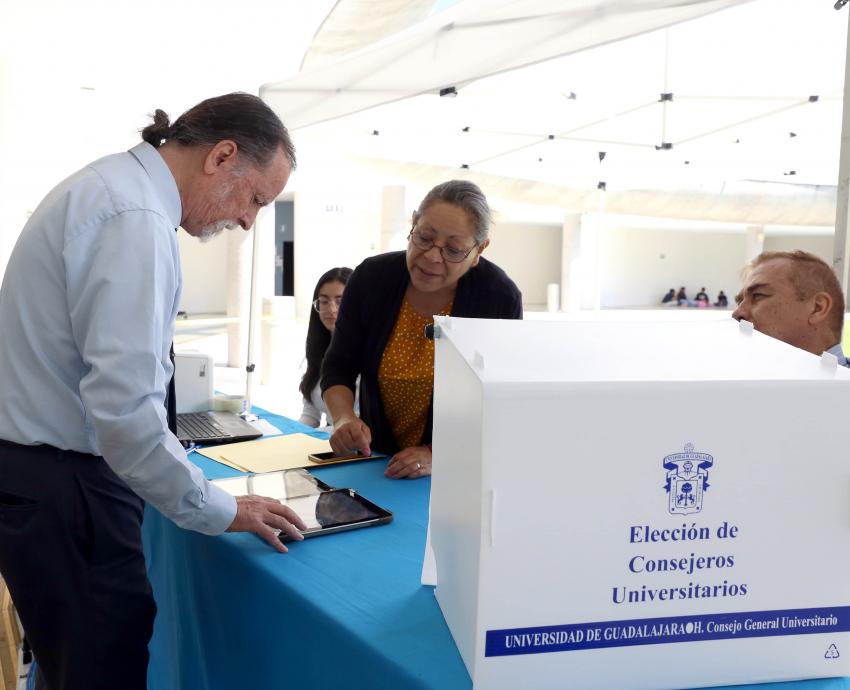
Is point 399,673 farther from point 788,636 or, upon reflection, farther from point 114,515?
point 114,515

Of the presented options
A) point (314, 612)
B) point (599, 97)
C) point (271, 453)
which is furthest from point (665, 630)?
point (599, 97)

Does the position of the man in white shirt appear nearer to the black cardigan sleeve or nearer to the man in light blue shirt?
the black cardigan sleeve

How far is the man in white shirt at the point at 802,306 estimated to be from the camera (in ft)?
5.79

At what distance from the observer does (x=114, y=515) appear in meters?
1.11

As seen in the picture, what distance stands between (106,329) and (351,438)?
2.35 ft

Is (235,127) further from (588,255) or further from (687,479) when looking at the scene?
(588,255)

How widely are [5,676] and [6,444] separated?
113 centimetres

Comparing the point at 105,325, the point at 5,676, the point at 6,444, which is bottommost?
the point at 5,676

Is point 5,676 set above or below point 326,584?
below

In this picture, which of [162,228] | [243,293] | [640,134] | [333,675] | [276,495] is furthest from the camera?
[243,293]

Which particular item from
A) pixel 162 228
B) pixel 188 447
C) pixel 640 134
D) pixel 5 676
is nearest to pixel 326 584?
pixel 162 228

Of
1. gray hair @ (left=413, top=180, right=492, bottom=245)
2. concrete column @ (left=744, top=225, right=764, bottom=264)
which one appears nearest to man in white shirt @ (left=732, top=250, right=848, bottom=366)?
gray hair @ (left=413, top=180, right=492, bottom=245)

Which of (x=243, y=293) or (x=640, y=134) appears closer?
(x=640, y=134)

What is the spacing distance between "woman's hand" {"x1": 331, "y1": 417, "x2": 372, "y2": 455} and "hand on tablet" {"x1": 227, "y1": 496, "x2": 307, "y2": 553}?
0.42 m
